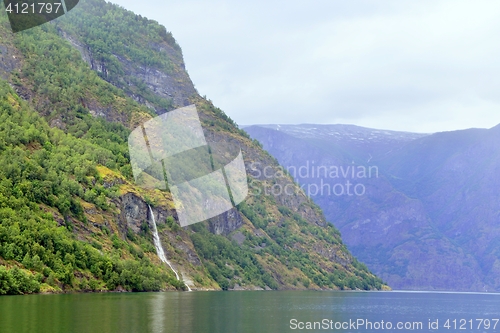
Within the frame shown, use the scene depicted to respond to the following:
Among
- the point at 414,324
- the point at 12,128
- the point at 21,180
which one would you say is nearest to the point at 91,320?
the point at 414,324

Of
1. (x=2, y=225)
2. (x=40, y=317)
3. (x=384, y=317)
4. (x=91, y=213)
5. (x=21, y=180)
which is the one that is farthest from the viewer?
(x=91, y=213)

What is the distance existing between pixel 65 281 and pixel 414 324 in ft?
235

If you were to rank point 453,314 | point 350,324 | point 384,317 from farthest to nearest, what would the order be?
point 453,314
point 384,317
point 350,324

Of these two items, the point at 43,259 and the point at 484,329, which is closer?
the point at 484,329

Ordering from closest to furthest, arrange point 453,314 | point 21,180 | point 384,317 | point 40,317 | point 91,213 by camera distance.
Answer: point 40,317, point 384,317, point 453,314, point 21,180, point 91,213

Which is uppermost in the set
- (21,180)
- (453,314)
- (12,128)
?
(12,128)

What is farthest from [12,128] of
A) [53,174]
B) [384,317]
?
[384,317]

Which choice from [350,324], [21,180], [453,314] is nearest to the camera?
[350,324]

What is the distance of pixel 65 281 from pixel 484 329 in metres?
80.3

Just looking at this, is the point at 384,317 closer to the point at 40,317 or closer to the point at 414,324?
the point at 414,324

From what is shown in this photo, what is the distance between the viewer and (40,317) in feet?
255

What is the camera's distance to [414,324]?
98.6 meters

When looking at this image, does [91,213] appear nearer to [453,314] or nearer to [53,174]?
[53,174]

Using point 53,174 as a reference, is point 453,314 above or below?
below
